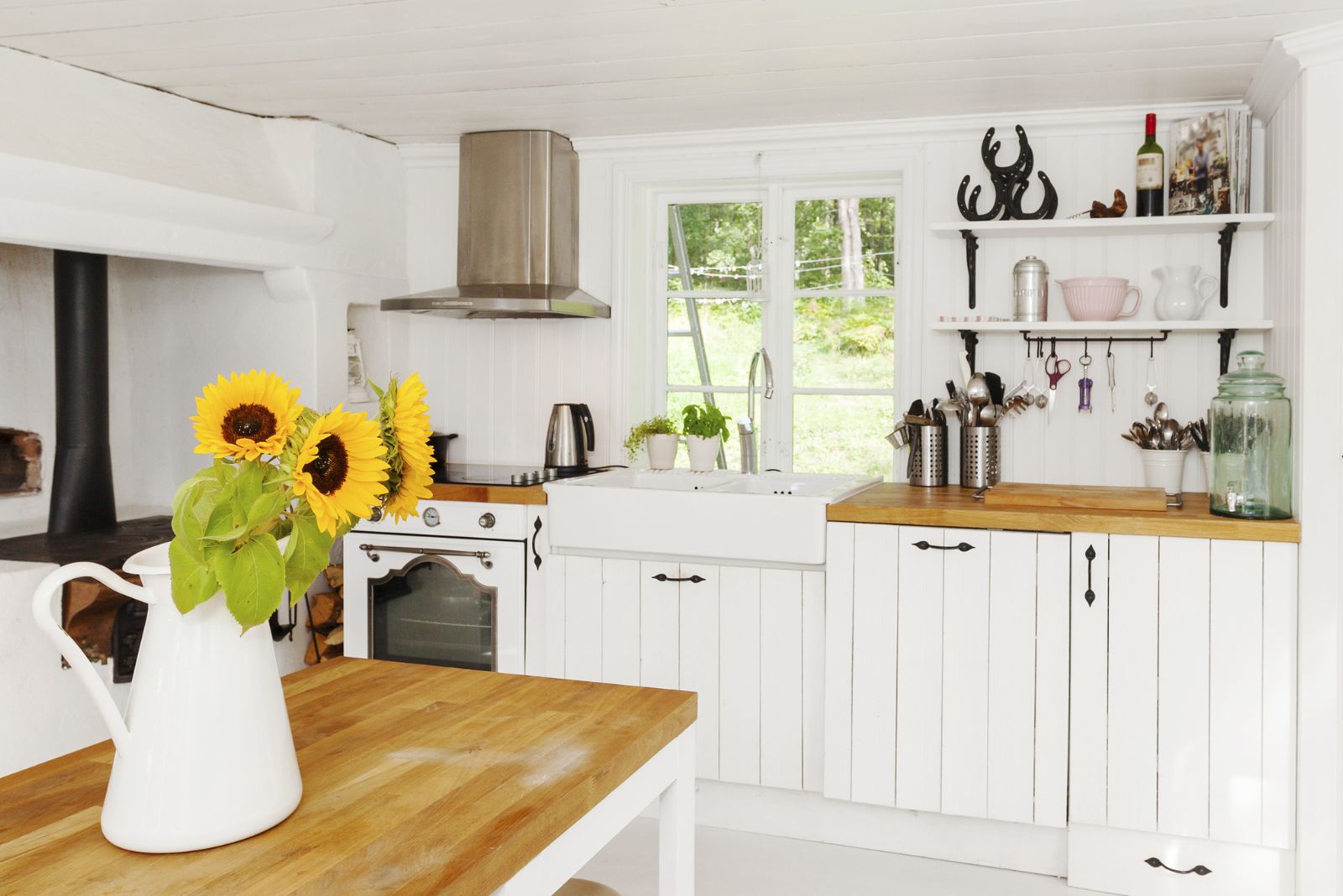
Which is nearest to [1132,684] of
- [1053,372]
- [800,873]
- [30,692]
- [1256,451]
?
[1256,451]

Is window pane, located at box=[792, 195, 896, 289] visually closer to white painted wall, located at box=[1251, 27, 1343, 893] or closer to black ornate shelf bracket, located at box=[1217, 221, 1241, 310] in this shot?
black ornate shelf bracket, located at box=[1217, 221, 1241, 310]

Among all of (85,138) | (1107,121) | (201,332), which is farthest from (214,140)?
(1107,121)

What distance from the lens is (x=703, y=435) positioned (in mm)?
3795

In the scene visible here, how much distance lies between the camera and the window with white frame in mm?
3895

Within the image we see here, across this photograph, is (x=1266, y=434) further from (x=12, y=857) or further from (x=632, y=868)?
(x=12, y=857)

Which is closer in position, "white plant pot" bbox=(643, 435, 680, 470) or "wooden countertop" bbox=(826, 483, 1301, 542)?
"wooden countertop" bbox=(826, 483, 1301, 542)

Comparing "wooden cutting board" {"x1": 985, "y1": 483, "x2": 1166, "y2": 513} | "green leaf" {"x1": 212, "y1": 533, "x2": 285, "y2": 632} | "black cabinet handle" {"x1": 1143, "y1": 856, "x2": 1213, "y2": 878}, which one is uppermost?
"green leaf" {"x1": 212, "y1": 533, "x2": 285, "y2": 632}

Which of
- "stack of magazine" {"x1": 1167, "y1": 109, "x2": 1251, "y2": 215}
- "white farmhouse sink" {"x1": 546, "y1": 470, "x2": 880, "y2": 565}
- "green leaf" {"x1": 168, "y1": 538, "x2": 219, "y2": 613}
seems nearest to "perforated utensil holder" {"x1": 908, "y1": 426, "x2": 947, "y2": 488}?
"white farmhouse sink" {"x1": 546, "y1": 470, "x2": 880, "y2": 565}

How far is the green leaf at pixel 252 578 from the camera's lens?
40.4 inches

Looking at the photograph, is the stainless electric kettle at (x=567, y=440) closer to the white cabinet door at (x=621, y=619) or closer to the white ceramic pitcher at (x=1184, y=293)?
the white cabinet door at (x=621, y=619)

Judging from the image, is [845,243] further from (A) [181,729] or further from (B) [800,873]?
(A) [181,729]

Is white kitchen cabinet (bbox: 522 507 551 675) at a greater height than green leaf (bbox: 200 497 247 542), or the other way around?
green leaf (bbox: 200 497 247 542)

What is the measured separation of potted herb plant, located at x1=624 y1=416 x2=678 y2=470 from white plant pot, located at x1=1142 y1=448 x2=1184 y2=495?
1526 mm

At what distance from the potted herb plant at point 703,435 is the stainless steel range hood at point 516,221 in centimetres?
50
